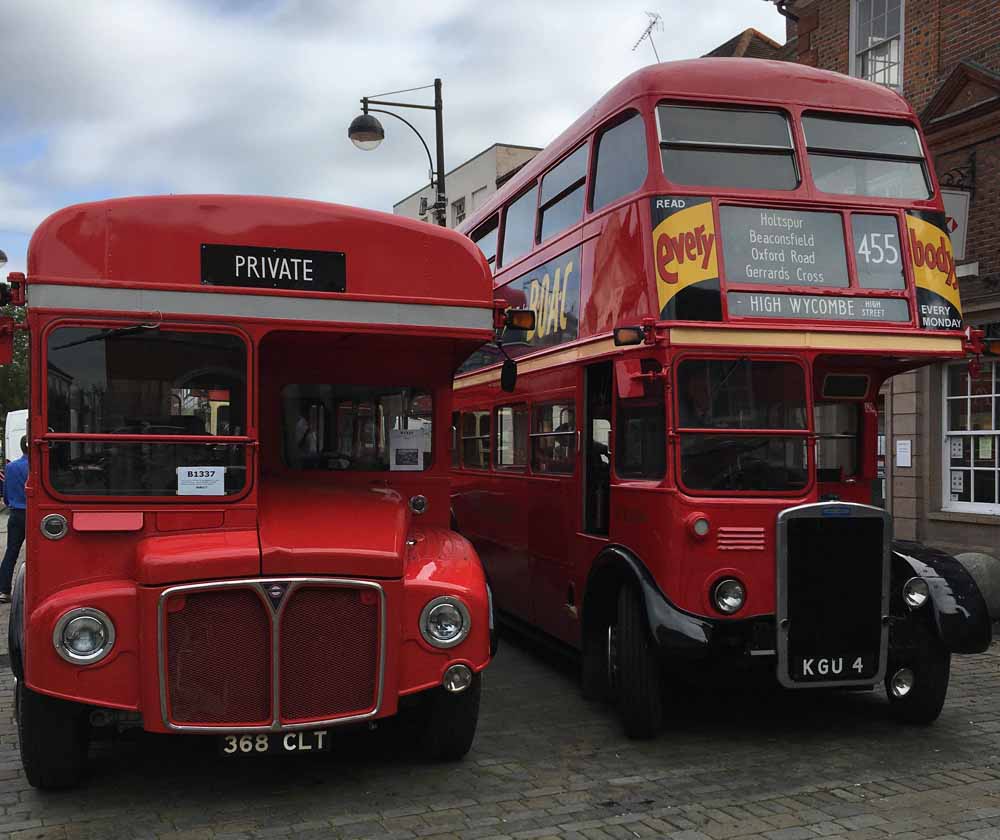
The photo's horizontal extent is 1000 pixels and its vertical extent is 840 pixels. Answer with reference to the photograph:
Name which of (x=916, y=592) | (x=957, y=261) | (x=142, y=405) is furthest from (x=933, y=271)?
(x=957, y=261)

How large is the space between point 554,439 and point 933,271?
3.07 metres

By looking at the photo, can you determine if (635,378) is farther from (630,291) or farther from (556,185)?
(556,185)

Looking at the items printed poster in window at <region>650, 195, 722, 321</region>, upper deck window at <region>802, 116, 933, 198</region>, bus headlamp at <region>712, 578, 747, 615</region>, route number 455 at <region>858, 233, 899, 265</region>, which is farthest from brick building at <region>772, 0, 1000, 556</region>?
bus headlamp at <region>712, 578, 747, 615</region>

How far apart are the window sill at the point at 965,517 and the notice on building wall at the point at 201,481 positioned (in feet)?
33.2

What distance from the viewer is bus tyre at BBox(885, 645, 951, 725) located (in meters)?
6.75

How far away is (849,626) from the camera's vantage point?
6512mm

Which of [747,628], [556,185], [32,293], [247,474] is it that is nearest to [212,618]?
[247,474]

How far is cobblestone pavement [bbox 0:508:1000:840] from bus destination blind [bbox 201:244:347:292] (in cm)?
251

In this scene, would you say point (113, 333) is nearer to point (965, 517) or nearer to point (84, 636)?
point (84, 636)

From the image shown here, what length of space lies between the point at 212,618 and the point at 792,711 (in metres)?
4.14

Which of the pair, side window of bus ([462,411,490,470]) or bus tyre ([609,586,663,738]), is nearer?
bus tyre ([609,586,663,738])

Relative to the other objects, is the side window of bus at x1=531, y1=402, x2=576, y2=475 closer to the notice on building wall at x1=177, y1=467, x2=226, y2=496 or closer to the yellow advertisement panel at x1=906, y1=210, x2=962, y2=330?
the yellow advertisement panel at x1=906, y1=210, x2=962, y2=330

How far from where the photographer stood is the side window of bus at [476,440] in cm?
1066

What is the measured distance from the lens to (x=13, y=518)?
37.8 feet
